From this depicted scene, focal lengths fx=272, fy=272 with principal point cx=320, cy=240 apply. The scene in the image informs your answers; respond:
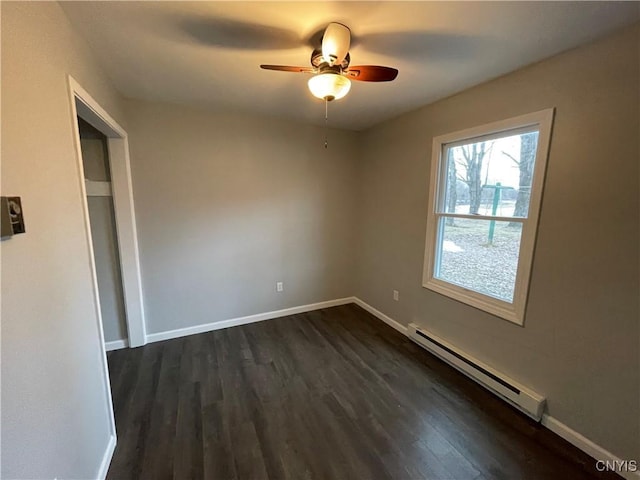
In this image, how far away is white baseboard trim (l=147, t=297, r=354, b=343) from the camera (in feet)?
9.76

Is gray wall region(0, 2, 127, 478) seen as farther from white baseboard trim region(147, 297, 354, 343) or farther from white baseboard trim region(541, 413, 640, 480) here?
white baseboard trim region(541, 413, 640, 480)

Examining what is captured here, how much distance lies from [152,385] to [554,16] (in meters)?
3.62

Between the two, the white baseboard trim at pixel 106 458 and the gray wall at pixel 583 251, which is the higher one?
the gray wall at pixel 583 251

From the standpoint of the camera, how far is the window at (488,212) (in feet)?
6.44

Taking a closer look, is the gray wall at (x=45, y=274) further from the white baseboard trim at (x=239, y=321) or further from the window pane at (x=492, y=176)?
the window pane at (x=492, y=176)

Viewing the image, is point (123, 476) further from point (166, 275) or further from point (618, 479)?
point (618, 479)

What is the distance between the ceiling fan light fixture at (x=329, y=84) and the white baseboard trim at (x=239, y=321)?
270 centimetres

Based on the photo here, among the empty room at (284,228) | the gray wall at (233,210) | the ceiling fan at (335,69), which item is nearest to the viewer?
the empty room at (284,228)

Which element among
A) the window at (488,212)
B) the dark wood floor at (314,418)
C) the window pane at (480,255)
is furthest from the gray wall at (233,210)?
the window pane at (480,255)

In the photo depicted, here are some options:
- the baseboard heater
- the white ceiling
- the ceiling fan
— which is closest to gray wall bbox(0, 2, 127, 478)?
the white ceiling

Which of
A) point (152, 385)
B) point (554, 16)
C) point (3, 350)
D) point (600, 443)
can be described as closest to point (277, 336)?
point (152, 385)

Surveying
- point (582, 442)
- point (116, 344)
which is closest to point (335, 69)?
point (582, 442)

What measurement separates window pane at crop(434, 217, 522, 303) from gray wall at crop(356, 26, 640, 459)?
0.21 metres

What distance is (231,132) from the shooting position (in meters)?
2.97
